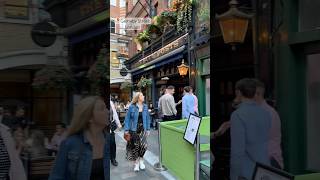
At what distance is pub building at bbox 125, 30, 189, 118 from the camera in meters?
9.78

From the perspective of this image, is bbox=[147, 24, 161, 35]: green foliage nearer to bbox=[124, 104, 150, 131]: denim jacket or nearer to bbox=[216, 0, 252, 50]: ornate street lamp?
bbox=[124, 104, 150, 131]: denim jacket

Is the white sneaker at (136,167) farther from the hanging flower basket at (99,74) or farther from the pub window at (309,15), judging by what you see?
the pub window at (309,15)

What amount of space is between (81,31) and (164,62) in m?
11.0

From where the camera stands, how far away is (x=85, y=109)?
779mm

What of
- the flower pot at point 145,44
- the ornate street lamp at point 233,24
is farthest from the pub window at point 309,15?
the flower pot at point 145,44

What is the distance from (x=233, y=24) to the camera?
0.95 m

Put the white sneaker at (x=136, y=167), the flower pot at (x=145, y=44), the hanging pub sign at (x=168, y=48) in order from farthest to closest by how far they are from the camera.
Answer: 1. the flower pot at (x=145, y=44)
2. the hanging pub sign at (x=168, y=48)
3. the white sneaker at (x=136, y=167)

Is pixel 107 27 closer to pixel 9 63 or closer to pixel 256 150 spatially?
pixel 9 63

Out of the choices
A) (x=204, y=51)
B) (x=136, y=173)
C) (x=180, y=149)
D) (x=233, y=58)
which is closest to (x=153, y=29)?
(x=136, y=173)

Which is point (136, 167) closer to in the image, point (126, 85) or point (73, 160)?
point (73, 160)

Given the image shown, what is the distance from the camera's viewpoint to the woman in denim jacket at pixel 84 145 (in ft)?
2.50

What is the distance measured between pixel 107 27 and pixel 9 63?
205 millimetres

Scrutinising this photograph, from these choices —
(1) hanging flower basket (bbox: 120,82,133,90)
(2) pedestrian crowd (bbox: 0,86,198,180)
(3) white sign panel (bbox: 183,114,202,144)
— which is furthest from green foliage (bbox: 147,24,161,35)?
(2) pedestrian crowd (bbox: 0,86,198,180)

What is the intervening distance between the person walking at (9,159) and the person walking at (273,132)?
0.53m
